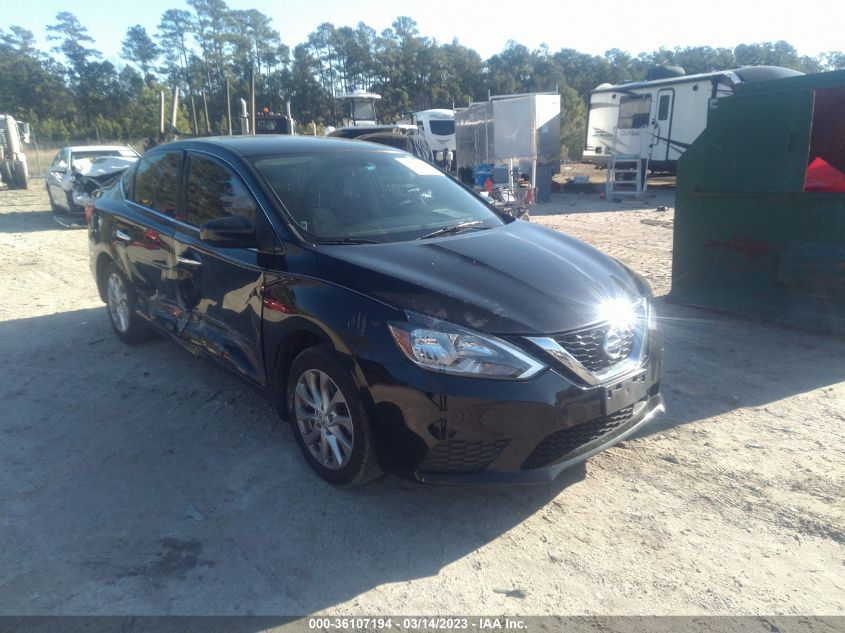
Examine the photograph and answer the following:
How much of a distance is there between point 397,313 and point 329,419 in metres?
0.73

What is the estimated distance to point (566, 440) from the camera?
294cm

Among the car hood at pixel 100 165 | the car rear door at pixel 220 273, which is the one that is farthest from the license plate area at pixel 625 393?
the car hood at pixel 100 165

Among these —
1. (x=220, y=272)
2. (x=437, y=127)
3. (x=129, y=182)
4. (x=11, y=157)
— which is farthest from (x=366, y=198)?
(x=11, y=157)

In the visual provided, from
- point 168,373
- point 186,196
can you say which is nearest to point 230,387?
point 168,373

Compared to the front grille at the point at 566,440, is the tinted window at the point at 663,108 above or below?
above

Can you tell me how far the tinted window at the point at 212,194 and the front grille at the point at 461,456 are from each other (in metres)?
1.75

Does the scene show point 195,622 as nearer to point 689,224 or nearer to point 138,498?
point 138,498

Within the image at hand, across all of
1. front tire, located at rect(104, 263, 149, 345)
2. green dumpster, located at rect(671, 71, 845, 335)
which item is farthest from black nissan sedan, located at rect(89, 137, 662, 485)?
green dumpster, located at rect(671, 71, 845, 335)

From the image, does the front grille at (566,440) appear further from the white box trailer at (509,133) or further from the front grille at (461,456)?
the white box trailer at (509,133)

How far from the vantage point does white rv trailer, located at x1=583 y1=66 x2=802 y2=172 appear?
56.3 feet

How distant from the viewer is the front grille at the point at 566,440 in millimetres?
2887

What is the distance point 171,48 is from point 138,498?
7349 cm

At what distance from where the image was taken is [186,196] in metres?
4.46

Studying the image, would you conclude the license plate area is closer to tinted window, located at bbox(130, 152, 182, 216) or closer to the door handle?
the door handle
